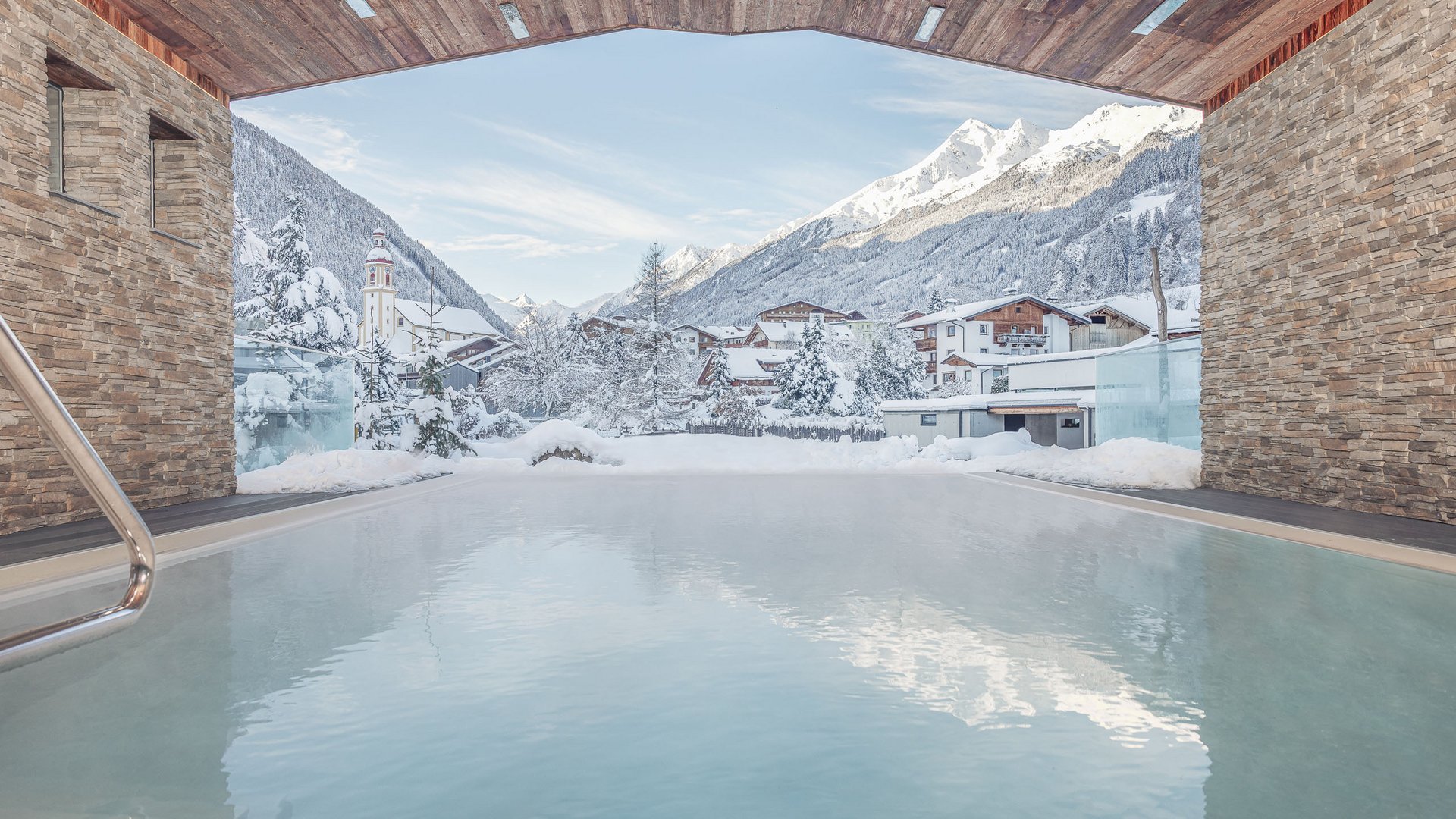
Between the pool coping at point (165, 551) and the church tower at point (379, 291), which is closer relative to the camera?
the pool coping at point (165, 551)

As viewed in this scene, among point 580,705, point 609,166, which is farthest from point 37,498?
point 609,166

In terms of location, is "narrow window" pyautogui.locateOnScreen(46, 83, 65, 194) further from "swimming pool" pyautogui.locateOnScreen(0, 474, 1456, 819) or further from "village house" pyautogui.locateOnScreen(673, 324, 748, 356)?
"village house" pyautogui.locateOnScreen(673, 324, 748, 356)

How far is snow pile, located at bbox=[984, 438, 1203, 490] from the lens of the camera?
8391mm

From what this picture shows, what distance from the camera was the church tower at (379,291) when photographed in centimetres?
3944

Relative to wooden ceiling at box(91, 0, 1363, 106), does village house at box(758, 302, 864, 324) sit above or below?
above

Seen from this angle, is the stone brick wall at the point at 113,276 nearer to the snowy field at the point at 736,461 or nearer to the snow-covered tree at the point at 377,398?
the snowy field at the point at 736,461

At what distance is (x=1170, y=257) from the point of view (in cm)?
4638

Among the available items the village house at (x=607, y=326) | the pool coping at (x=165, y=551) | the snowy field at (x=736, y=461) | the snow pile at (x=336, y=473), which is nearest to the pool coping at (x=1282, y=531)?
the snowy field at (x=736, y=461)

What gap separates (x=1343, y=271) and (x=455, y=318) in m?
39.5

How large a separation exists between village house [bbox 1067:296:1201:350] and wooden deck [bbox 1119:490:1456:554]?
25587mm

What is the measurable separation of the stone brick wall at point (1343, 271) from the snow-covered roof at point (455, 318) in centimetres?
3571

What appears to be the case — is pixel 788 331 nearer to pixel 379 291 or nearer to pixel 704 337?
pixel 704 337

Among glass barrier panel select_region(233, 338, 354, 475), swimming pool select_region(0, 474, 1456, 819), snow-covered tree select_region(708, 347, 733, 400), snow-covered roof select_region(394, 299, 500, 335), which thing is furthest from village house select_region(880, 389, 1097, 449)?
snow-covered roof select_region(394, 299, 500, 335)

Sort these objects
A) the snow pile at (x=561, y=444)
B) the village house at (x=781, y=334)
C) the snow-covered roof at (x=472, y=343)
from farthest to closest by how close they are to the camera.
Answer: the village house at (x=781, y=334) → the snow-covered roof at (x=472, y=343) → the snow pile at (x=561, y=444)
